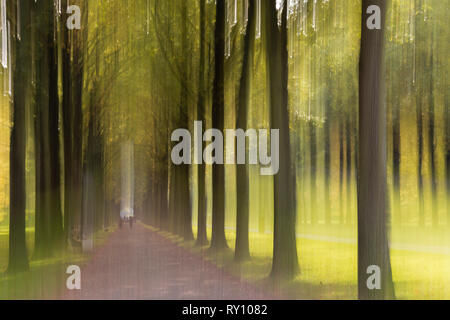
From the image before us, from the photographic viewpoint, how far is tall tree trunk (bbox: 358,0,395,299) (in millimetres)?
9898

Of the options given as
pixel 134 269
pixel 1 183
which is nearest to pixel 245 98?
pixel 134 269

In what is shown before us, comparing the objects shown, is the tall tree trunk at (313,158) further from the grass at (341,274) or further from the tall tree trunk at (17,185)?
the tall tree trunk at (17,185)

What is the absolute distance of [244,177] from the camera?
729 inches

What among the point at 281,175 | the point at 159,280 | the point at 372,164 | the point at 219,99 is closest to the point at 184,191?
the point at 219,99

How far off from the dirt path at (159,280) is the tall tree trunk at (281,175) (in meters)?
1.35

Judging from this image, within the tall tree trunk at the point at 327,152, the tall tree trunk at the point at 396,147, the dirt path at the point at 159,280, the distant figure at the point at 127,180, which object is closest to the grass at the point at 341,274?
the dirt path at the point at 159,280

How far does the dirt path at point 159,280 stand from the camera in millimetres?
12259

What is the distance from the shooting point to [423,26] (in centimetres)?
2698

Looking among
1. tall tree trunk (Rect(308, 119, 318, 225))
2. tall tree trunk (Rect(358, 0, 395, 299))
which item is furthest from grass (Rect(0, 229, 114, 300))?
tall tree trunk (Rect(308, 119, 318, 225))

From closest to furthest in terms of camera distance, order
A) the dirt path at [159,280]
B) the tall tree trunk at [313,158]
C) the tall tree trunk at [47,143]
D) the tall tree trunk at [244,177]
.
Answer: the dirt path at [159,280] < the tall tree trunk at [244,177] < the tall tree trunk at [47,143] < the tall tree trunk at [313,158]

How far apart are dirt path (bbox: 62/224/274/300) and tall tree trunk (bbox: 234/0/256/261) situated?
127 centimetres

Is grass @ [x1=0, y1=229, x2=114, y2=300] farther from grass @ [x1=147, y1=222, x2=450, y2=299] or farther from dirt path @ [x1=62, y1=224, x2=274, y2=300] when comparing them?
grass @ [x1=147, y1=222, x2=450, y2=299]

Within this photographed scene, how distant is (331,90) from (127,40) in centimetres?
1269
